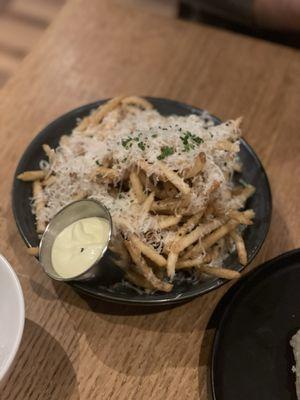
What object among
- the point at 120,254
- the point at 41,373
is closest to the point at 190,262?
the point at 120,254

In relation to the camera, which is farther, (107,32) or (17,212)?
(107,32)

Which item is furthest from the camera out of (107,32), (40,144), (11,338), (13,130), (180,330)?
(107,32)

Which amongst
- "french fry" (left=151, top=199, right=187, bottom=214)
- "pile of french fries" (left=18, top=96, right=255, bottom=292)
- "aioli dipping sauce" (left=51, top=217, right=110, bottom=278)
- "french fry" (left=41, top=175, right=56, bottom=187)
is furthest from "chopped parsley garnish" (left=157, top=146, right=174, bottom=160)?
"french fry" (left=41, top=175, right=56, bottom=187)

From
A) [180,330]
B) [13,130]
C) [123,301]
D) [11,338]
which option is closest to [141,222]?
[123,301]

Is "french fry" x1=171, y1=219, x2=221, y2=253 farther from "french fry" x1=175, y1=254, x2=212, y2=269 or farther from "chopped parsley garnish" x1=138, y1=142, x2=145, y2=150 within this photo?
"chopped parsley garnish" x1=138, y1=142, x2=145, y2=150

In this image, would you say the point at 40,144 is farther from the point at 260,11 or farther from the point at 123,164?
the point at 260,11

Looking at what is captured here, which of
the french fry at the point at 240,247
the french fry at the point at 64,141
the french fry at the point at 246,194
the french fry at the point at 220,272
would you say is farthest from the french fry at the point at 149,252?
the french fry at the point at 64,141
